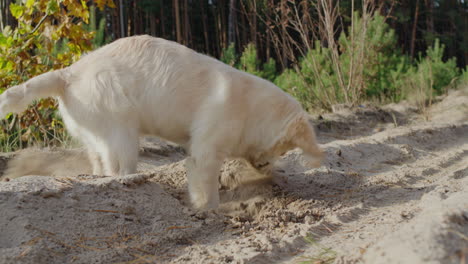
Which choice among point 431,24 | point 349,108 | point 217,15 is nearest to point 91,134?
point 349,108

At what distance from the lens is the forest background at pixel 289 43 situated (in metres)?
5.49

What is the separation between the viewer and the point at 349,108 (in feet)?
30.6

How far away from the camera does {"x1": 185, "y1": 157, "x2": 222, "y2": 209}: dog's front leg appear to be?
360 centimetres

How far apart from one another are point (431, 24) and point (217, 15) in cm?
1002

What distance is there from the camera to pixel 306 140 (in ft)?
12.9

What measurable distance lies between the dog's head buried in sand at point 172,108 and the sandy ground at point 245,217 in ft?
1.21

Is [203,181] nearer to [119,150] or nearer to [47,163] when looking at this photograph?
[119,150]

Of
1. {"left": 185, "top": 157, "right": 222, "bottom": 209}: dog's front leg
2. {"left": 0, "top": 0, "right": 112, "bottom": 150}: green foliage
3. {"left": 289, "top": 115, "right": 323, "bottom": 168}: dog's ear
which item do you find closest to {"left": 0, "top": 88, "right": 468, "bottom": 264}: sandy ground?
{"left": 185, "top": 157, "right": 222, "bottom": 209}: dog's front leg

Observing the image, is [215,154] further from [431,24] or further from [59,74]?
[431,24]

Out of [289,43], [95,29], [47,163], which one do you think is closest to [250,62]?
[289,43]

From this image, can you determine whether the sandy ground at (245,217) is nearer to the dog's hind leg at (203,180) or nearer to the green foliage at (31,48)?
the dog's hind leg at (203,180)

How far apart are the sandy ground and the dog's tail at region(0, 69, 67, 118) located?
84 cm

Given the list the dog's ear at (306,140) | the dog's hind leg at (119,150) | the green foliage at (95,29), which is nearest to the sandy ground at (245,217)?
the dog's hind leg at (119,150)

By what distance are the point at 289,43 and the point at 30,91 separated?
9609 millimetres
